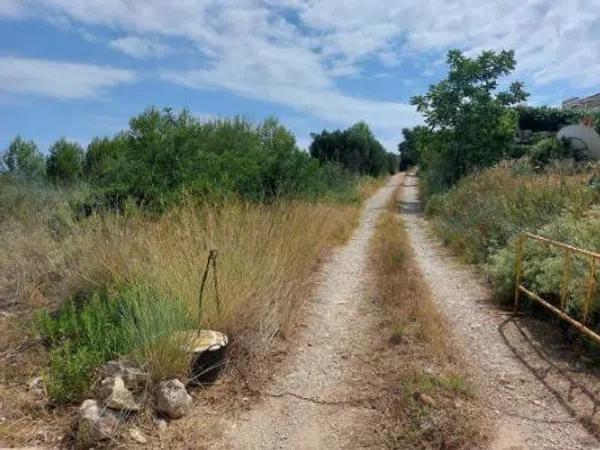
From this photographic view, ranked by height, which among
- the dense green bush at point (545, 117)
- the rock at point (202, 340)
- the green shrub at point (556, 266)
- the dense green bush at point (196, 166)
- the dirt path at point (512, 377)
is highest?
the dense green bush at point (545, 117)

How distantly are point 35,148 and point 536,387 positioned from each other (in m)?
28.4

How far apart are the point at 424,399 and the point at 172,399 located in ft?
6.38

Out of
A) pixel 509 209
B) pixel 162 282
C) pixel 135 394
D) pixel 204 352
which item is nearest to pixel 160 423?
pixel 135 394

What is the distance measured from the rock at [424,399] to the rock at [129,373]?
2126mm

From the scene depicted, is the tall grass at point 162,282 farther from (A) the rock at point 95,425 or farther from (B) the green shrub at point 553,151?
(B) the green shrub at point 553,151

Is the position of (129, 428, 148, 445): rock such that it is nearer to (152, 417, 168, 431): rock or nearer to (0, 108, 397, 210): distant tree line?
(152, 417, 168, 431): rock

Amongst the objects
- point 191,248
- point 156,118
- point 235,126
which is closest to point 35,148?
point 235,126

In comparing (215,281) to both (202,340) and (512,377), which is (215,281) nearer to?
(202,340)

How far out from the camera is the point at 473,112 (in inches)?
809

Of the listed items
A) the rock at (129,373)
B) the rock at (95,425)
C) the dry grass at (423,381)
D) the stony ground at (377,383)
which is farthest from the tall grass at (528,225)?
the rock at (95,425)

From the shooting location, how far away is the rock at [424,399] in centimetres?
369

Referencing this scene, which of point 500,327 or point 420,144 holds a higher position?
point 420,144

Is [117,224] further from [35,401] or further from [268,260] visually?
[35,401]

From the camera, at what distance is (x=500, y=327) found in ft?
18.9
